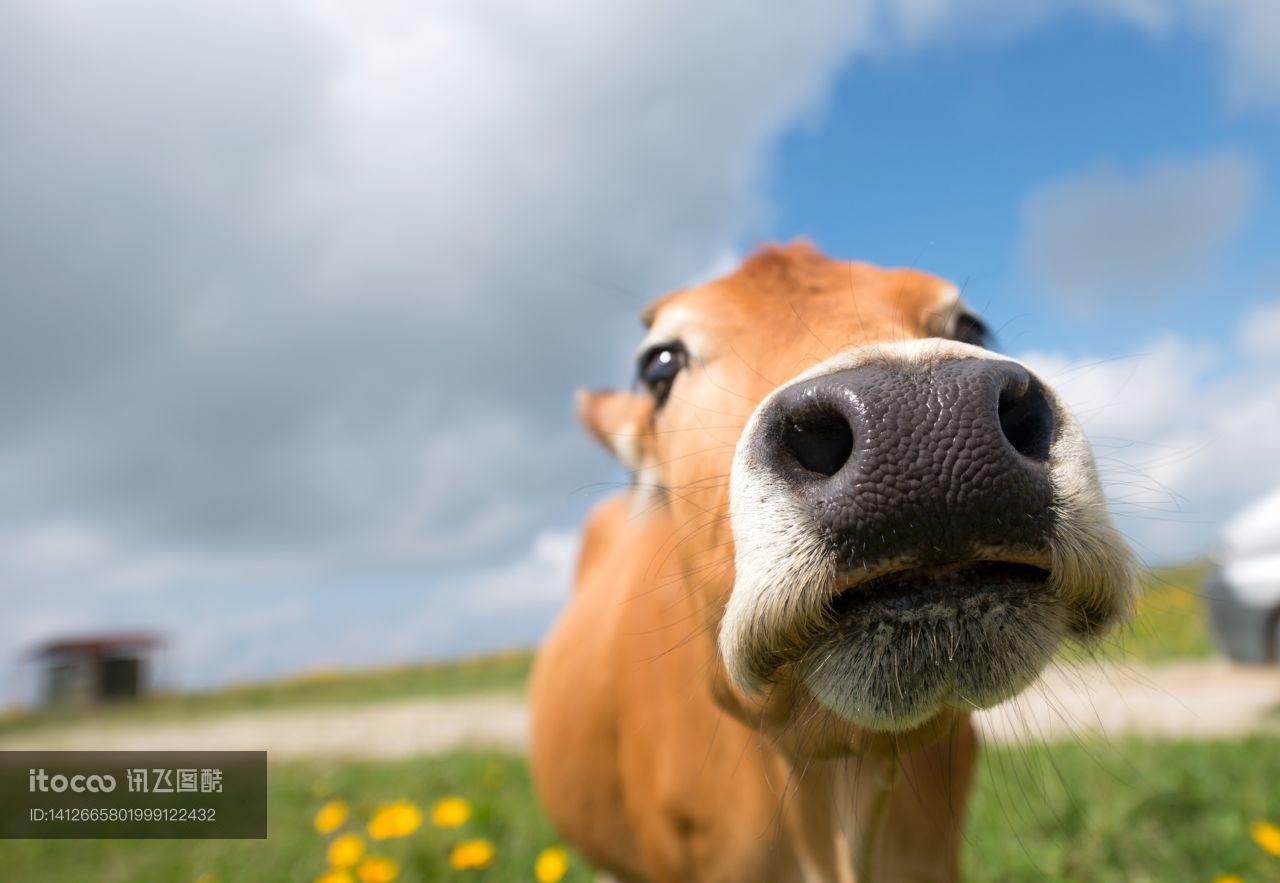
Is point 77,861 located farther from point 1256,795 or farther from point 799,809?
point 1256,795

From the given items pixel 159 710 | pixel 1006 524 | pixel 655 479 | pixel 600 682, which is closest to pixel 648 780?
pixel 600 682

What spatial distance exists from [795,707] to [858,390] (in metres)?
0.80

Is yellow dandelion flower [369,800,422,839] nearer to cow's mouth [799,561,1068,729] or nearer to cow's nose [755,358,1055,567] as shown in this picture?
cow's mouth [799,561,1068,729]

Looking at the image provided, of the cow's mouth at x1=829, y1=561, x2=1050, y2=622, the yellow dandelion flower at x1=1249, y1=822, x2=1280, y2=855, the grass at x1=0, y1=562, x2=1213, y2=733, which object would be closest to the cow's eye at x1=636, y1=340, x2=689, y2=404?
the cow's mouth at x1=829, y1=561, x2=1050, y2=622

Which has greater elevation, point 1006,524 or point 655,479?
point 655,479

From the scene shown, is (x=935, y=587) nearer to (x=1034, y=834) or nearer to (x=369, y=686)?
(x=1034, y=834)

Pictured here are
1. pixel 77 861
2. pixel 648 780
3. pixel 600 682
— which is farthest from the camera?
pixel 77 861

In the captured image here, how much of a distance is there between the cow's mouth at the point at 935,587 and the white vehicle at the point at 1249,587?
7546 mm

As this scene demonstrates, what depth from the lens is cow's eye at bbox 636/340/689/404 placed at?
283 centimetres

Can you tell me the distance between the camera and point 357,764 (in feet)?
27.6

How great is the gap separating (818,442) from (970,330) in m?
1.51

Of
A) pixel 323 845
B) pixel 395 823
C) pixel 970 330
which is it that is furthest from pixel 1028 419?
pixel 323 845

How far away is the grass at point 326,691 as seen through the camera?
17.5 meters

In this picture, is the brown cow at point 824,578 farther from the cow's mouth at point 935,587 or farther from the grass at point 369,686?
the grass at point 369,686
